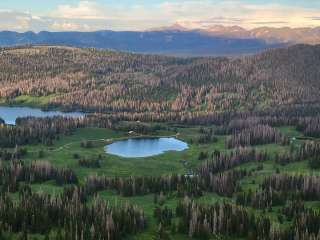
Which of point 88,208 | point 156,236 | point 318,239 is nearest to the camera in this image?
point 318,239

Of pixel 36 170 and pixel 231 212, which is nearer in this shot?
pixel 231 212

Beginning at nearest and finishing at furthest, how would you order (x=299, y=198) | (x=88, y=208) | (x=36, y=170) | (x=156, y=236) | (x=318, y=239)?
(x=318, y=239) < (x=156, y=236) < (x=88, y=208) < (x=299, y=198) < (x=36, y=170)

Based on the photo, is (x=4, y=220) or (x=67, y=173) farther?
(x=67, y=173)

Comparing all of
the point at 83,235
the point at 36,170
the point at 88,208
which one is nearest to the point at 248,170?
the point at 36,170

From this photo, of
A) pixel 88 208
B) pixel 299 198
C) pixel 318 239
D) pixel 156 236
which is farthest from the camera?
pixel 299 198

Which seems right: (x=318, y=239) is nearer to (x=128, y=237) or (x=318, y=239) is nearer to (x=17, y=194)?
(x=128, y=237)

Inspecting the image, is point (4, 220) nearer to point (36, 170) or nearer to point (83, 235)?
point (83, 235)

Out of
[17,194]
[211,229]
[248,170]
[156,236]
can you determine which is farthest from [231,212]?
[248,170]

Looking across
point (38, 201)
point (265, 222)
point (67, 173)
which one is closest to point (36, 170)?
point (67, 173)
